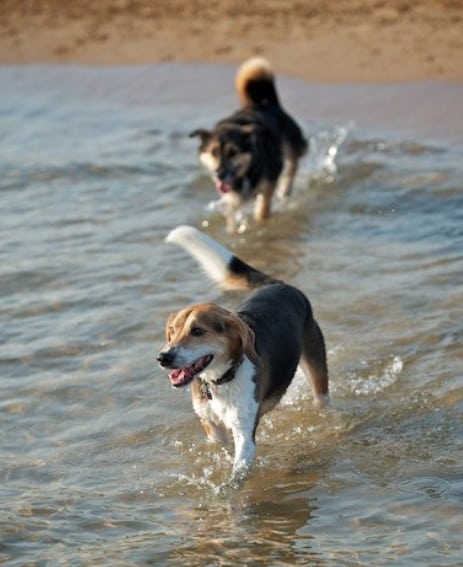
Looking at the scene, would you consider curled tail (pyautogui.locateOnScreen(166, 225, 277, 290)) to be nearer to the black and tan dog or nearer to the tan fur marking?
the black and tan dog

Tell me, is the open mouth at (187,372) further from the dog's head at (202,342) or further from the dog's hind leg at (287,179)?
the dog's hind leg at (287,179)

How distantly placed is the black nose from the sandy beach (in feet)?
27.2

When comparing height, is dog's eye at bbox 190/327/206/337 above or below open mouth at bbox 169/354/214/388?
above

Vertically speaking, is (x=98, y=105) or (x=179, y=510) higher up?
(x=179, y=510)

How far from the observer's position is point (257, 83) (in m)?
Answer: 11.2

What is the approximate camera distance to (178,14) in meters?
16.2

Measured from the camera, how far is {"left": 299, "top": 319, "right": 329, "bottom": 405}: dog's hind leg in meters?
6.90

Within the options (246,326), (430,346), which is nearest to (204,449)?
(246,326)

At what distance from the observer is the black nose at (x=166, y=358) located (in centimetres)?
574

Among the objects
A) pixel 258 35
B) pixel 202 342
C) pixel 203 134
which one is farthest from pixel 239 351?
pixel 258 35

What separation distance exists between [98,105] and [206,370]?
29.0 feet

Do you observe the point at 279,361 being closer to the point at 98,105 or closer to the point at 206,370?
the point at 206,370

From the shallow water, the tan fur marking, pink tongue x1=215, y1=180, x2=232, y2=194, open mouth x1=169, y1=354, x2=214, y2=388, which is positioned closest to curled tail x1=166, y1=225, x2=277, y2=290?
the shallow water

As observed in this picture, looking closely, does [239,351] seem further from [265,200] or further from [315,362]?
[265,200]
